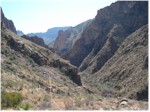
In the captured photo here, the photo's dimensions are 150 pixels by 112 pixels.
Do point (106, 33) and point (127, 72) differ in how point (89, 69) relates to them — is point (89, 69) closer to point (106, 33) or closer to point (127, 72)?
point (106, 33)

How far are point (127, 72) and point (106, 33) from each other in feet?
115

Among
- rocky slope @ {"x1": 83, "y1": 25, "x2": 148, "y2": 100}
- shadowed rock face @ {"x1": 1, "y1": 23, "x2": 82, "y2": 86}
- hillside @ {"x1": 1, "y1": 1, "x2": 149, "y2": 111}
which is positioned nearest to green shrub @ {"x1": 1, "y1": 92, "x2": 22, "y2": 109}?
hillside @ {"x1": 1, "y1": 1, "x2": 149, "y2": 111}

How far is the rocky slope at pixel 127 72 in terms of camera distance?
170 ft

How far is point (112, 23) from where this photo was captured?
9631 cm

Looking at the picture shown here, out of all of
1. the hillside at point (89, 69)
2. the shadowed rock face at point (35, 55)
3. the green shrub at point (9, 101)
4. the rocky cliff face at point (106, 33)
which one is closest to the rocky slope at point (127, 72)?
the hillside at point (89, 69)

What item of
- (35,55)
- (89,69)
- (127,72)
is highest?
(89,69)

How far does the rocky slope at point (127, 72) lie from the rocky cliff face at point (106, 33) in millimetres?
5502

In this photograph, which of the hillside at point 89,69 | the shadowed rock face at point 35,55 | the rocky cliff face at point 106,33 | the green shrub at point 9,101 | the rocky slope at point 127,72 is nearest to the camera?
the green shrub at point 9,101

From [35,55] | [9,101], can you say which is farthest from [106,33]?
[9,101]

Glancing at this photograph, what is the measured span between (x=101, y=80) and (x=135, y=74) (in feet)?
45.9

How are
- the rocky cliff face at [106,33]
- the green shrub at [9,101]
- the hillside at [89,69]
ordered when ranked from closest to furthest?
1. the green shrub at [9,101]
2. the hillside at [89,69]
3. the rocky cliff face at [106,33]

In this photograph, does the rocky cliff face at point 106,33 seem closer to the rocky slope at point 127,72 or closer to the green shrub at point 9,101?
the rocky slope at point 127,72

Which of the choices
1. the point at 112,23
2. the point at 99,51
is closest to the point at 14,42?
the point at 99,51

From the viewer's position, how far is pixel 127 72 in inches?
2442
